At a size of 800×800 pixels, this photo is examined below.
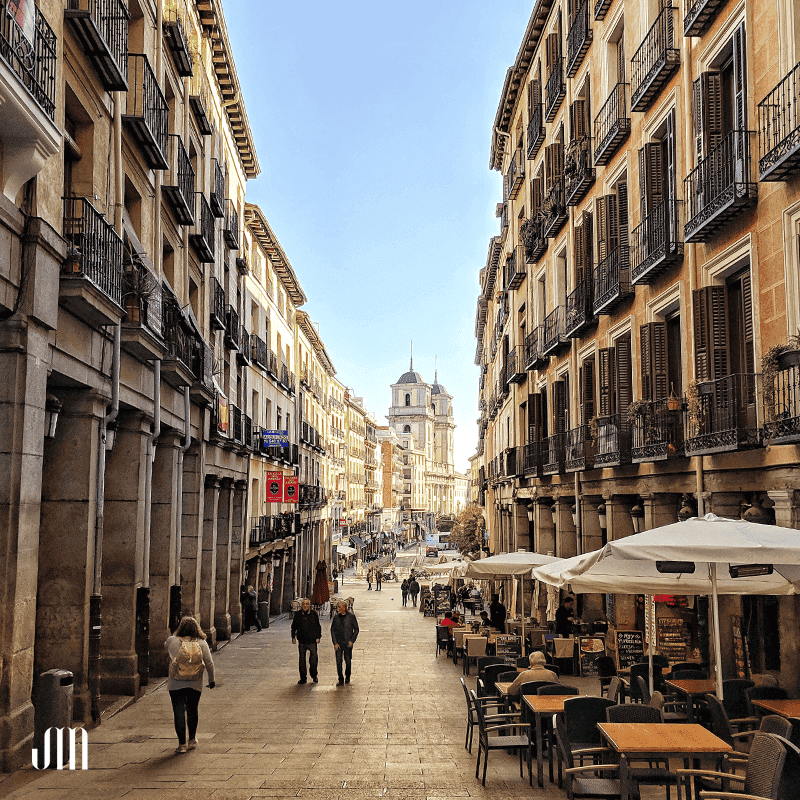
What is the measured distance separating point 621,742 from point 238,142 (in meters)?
26.0

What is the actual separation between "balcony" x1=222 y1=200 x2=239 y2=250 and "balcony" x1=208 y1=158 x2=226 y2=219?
0.93 meters

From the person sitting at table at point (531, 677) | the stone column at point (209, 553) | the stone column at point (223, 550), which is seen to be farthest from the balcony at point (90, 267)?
the stone column at point (223, 550)

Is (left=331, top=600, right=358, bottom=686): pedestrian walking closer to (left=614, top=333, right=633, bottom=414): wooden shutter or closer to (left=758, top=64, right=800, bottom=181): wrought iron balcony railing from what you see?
(left=614, top=333, right=633, bottom=414): wooden shutter

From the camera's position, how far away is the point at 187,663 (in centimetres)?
983

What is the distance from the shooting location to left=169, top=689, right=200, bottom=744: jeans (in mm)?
9906

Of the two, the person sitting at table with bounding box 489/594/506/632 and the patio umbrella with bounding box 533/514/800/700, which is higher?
the patio umbrella with bounding box 533/514/800/700

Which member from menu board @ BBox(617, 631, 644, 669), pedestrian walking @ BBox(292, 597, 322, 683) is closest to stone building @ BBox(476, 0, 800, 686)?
menu board @ BBox(617, 631, 644, 669)

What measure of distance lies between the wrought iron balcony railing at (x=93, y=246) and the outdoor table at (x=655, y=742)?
25.2 ft

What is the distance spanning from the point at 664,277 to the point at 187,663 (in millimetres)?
11104

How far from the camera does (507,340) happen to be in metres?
38.0

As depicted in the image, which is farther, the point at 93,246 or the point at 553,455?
the point at 553,455

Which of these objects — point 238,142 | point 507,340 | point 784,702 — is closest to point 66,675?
A: point 784,702

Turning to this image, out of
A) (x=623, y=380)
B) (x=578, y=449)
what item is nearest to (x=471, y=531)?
(x=578, y=449)

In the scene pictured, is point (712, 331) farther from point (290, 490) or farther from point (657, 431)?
point (290, 490)
